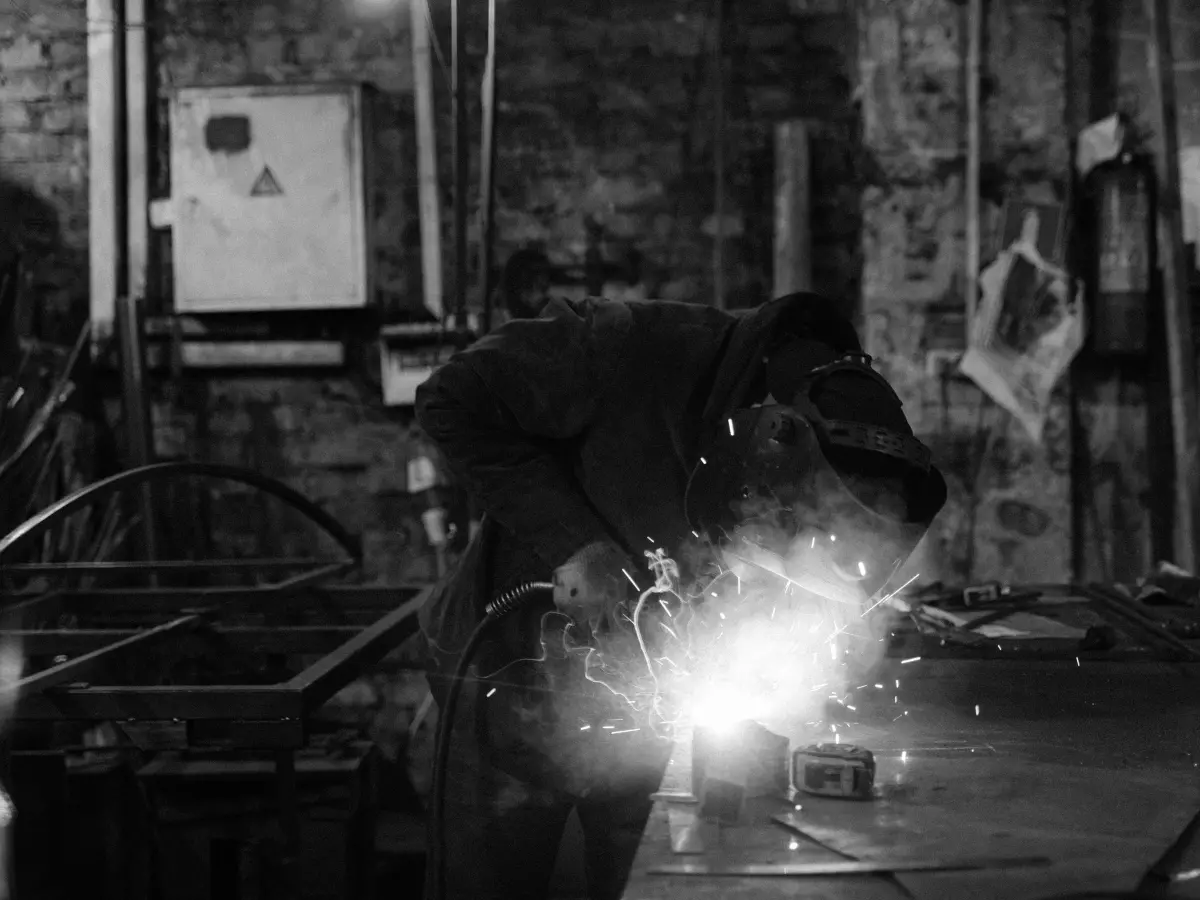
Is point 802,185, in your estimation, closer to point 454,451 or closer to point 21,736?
point 454,451

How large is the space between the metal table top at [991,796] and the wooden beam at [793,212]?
229cm

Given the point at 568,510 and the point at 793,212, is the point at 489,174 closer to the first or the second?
the point at 793,212

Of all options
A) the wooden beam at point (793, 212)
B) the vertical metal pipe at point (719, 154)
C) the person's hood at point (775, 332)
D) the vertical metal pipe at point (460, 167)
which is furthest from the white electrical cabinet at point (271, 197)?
the person's hood at point (775, 332)

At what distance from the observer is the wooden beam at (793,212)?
4.15 metres

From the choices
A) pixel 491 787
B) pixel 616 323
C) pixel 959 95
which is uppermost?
pixel 959 95

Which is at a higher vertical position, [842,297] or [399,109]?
[399,109]

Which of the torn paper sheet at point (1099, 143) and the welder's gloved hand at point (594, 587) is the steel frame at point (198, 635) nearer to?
the welder's gloved hand at point (594, 587)

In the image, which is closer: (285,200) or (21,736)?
(21,736)

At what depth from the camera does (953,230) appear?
12.6ft

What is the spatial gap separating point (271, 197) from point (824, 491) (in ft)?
11.2

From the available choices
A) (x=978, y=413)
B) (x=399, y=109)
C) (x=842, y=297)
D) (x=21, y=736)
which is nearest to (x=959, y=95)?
(x=842, y=297)

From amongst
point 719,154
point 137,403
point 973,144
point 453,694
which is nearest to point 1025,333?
point 973,144

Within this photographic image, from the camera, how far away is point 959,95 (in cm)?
382

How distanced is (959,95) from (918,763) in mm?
2938
